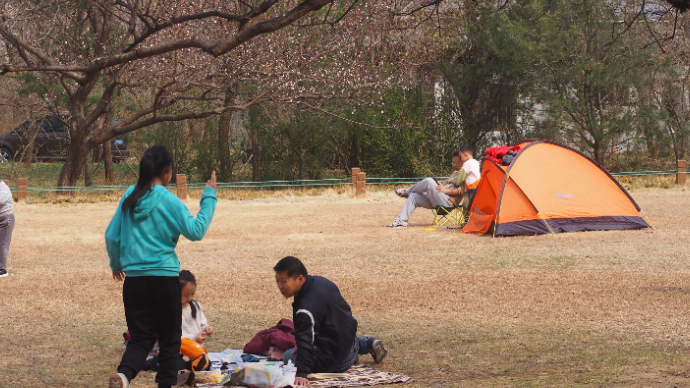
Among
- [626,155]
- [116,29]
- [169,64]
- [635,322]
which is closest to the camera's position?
[635,322]

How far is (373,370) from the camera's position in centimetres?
580

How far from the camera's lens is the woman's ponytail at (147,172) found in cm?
484

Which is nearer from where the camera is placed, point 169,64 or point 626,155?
point 169,64

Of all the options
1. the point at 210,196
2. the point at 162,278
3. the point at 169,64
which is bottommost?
the point at 162,278

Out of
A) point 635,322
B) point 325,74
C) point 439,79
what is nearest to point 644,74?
point 439,79

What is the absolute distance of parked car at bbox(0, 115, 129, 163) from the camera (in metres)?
28.6

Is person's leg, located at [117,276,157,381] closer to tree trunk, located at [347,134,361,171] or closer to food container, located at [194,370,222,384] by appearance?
food container, located at [194,370,222,384]

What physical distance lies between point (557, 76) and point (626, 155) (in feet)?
12.9

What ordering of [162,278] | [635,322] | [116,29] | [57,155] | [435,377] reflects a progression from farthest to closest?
[57,155]
[116,29]
[635,322]
[435,377]
[162,278]

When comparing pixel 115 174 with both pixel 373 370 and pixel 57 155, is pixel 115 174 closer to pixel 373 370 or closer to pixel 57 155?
pixel 57 155

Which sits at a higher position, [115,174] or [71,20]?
[71,20]

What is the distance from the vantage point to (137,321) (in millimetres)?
4820

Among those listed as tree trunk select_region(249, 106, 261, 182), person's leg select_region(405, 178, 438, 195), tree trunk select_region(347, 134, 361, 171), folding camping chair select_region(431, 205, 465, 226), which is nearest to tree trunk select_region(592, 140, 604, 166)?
tree trunk select_region(347, 134, 361, 171)

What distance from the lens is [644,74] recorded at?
24781 mm
